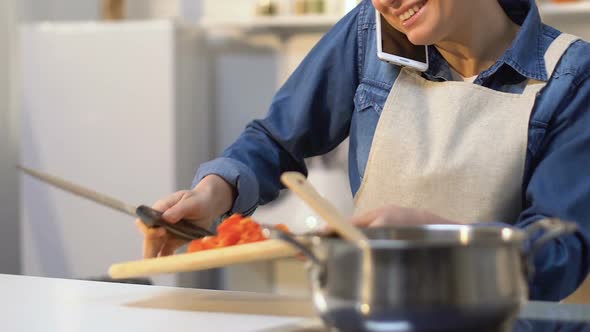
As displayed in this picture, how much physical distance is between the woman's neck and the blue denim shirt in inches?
0.8

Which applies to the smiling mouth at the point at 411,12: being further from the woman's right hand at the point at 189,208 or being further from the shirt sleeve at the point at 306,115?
the woman's right hand at the point at 189,208

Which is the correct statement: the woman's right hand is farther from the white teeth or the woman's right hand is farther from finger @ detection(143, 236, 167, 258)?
the white teeth

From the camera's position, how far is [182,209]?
4.06 feet

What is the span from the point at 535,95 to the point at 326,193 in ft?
6.02

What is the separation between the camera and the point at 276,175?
154 cm

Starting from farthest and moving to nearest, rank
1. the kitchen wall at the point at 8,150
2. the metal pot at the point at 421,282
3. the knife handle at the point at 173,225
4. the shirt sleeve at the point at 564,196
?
1. the kitchen wall at the point at 8,150
2. the knife handle at the point at 173,225
3. the shirt sleeve at the point at 564,196
4. the metal pot at the point at 421,282

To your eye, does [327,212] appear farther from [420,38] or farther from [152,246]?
[420,38]

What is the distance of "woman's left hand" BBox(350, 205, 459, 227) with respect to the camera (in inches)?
36.3

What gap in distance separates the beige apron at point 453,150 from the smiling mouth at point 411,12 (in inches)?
5.1

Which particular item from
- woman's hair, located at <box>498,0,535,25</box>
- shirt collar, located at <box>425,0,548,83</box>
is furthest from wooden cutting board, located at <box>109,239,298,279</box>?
woman's hair, located at <box>498,0,535,25</box>

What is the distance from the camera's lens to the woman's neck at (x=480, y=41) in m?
1.44

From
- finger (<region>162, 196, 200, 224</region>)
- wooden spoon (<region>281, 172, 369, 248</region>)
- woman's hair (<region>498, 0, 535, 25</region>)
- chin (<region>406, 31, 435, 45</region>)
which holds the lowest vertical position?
finger (<region>162, 196, 200, 224</region>)

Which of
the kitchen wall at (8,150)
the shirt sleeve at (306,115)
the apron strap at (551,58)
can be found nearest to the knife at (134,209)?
the shirt sleeve at (306,115)

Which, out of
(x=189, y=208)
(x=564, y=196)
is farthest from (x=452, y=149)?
(x=189, y=208)
